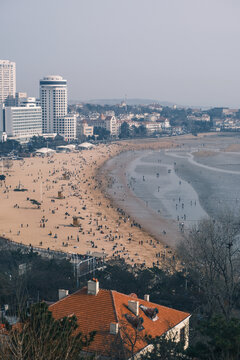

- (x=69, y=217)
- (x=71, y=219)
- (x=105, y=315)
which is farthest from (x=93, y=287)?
(x=69, y=217)

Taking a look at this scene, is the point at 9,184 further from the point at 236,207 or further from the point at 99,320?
the point at 99,320

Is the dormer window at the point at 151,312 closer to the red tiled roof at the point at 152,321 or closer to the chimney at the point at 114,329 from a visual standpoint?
the red tiled roof at the point at 152,321

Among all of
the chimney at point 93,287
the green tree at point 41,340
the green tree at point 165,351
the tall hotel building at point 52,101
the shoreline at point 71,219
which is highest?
the tall hotel building at point 52,101

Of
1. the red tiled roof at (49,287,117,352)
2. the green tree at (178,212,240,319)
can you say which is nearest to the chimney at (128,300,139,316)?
the red tiled roof at (49,287,117,352)

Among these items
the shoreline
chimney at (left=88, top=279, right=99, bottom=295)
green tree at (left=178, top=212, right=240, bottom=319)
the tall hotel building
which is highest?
the tall hotel building

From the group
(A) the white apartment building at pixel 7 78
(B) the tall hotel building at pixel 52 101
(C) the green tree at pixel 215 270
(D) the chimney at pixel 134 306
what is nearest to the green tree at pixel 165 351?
(D) the chimney at pixel 134 306

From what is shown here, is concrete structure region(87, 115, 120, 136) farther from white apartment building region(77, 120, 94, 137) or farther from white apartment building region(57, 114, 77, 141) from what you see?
white apartment building region(57, 114, 77, 141)

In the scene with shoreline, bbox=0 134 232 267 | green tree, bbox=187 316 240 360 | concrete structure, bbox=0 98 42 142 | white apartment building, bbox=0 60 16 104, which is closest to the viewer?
green tree, bbox=187 316 240 360

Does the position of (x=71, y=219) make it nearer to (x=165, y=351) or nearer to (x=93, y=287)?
(x=93, y=287)
